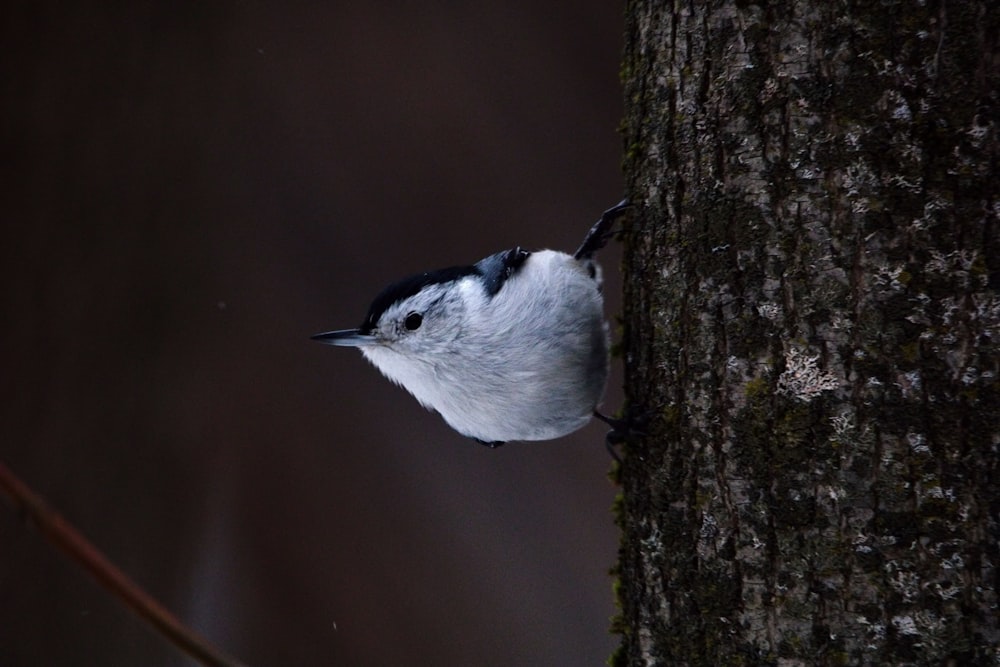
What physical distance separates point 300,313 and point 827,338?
88.4 inches

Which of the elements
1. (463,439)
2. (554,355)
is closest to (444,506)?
(463,439)

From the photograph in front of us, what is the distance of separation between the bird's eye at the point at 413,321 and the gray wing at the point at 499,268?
0.17m

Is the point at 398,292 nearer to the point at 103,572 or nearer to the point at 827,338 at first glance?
the point at 827,338

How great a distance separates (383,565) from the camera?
3.07 metres

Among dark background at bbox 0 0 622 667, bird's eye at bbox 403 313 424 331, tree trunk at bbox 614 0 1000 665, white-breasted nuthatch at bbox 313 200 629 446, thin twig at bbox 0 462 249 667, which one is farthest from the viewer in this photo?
dark background at bbox 0 0 622 667

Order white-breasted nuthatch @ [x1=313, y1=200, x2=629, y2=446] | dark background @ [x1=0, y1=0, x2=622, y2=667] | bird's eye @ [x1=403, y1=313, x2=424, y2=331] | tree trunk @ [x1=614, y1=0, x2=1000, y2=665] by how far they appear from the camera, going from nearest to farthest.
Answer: tree trunk @ [x1=614, y1=0, x2=1000, y2=665]
white-breasted nuthatch @ [x1=313, y1=200, x2=629, y2=446]
bird's eye @ [x1=403, y1=313, x2=424, y2=331]
dark background @ [x1=0, y1=0, x2=622, y2=667]

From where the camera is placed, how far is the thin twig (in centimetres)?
78

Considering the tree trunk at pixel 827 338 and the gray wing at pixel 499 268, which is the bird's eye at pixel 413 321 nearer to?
the gray wing at pixel 499 268

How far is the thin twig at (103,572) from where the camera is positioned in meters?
0.78

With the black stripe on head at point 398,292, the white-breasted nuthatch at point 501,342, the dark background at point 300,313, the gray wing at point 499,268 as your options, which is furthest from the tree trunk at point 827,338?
the dark background at point 300,313

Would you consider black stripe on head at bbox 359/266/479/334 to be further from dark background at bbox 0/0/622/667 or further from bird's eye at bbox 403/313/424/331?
dark background at bbox 0/0/622/667

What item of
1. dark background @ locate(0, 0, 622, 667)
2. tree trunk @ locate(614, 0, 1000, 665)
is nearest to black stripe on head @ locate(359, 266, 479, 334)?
tree trunk @ locate(614, 0, 1000, 665)

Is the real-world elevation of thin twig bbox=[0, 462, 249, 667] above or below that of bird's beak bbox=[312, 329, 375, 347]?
below

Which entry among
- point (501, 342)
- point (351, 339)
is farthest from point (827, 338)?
point (351, 339)
